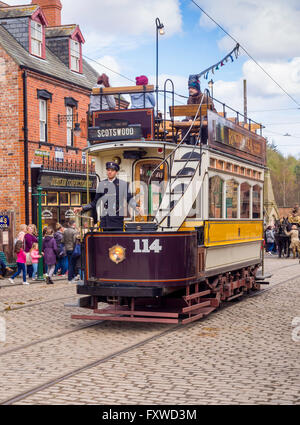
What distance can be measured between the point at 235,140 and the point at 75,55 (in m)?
17.0

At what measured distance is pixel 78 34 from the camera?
2827cm

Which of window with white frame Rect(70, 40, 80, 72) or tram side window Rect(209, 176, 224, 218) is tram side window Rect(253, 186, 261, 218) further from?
window with white frame Rect(70, 40, 80, 72)

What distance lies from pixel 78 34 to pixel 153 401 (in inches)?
963

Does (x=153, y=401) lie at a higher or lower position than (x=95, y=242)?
lower

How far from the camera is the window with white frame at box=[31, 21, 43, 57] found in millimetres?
25328

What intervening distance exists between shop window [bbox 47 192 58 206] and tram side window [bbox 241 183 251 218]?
11.9 meters

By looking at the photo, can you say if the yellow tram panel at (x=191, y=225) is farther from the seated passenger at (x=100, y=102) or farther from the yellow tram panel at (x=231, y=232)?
the seated passenger at (x=100, y=102)

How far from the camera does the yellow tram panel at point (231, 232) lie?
36.6 ft

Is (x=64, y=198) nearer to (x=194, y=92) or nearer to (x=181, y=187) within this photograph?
(x=194, y=92)

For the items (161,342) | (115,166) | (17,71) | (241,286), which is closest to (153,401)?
(161,342)

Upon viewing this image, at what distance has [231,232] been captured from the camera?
41.1 ft

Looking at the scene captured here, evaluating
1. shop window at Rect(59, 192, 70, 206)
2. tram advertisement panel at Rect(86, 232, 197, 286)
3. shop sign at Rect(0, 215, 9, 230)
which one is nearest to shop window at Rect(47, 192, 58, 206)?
shop window at Rect(59, 192, 70, 206)

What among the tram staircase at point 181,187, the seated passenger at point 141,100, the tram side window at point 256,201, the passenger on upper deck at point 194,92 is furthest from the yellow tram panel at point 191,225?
the tram side window at point 256,201

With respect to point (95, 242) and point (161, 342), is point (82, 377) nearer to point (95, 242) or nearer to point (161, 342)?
point (161, 342)
